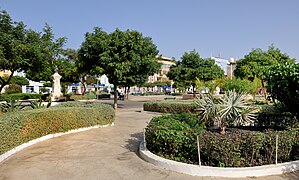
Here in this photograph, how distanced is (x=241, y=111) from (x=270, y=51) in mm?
29656

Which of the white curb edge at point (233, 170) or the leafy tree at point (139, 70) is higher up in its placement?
the leafy tree at point (139, 70)

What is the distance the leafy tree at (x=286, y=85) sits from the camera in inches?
268

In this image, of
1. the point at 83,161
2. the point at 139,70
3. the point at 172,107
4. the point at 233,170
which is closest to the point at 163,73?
the point at 139,70

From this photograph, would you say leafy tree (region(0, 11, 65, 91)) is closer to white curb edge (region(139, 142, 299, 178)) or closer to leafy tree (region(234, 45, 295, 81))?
white curb edge (region(139, 142, 299, 178))

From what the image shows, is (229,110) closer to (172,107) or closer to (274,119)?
(274,119)

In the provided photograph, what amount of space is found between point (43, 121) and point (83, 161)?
3092 mm

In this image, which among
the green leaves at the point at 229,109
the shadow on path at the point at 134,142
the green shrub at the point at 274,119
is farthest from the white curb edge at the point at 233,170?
the green shrub at the point at 274,119

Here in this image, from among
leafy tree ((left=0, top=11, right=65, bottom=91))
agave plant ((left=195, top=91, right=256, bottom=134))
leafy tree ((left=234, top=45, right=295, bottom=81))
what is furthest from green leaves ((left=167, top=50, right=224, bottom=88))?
agave plant ((left=195, top=91, right=256, bottom=134))

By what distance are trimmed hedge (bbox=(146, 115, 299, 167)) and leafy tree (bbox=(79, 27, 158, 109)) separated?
1164 centimetres

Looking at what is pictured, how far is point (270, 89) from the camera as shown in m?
7.83

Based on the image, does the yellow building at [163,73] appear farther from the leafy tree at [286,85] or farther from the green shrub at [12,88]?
the leafy tree at [286,85]

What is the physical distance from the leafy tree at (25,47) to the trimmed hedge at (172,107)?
763 centimetres

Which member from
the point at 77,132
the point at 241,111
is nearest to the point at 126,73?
the point at 77,132

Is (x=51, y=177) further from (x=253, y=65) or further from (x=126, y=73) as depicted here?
(x=253, y=65)
